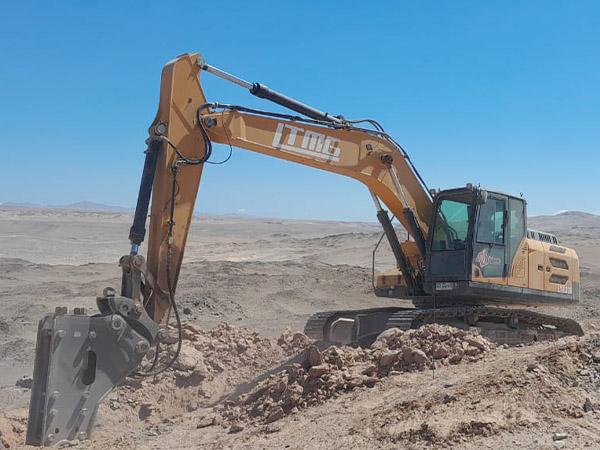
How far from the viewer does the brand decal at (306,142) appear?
27.7ft

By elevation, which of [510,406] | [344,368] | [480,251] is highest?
[480,251]

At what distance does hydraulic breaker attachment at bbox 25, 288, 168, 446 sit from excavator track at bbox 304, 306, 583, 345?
4034 mm

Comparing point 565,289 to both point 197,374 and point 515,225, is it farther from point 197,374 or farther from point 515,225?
point 197,374

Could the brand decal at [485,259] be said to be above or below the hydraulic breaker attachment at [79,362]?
above

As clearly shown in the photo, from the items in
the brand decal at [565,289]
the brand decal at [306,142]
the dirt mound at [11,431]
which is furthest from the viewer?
the brand decal at [565,289]

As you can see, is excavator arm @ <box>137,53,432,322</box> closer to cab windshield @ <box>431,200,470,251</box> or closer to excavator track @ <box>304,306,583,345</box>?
cab windshield @ <box>431,200,470,251</box>

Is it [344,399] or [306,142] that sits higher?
[306,142]

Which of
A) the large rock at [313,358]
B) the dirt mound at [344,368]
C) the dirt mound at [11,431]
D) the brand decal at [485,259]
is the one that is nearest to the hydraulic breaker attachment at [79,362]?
the dirt mound at [11,431]

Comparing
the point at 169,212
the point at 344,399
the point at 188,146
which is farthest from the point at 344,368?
the point at 188,146

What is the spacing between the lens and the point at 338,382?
6711mm

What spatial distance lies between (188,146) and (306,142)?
1.80 metres

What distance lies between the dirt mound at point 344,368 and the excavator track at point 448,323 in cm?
147

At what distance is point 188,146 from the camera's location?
7.51 m

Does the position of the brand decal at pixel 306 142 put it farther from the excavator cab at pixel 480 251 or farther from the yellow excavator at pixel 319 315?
the excavator cab at pixel 480 251
